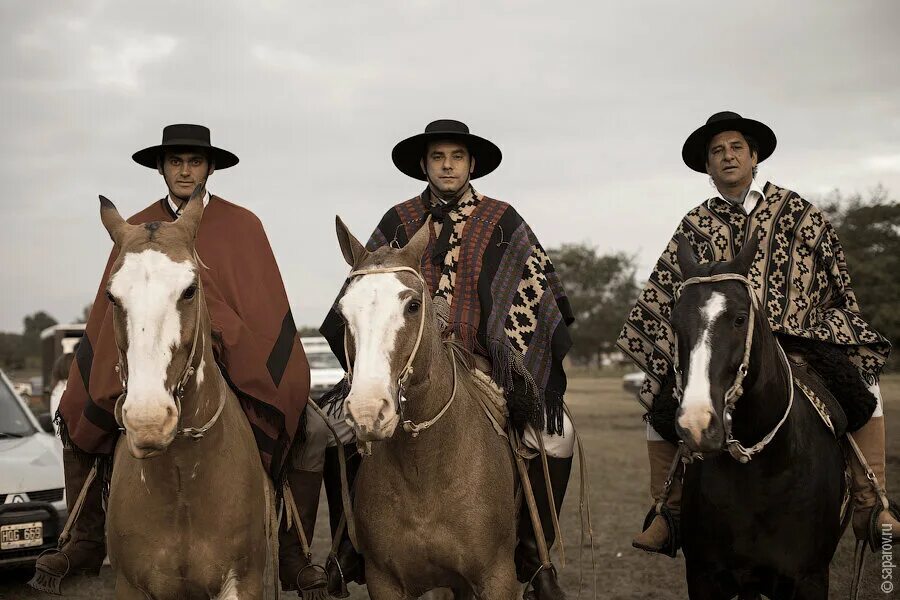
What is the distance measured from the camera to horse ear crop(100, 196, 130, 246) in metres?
3.93

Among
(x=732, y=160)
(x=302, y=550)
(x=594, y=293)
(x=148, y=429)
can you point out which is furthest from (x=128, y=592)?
(x=594, y=293)

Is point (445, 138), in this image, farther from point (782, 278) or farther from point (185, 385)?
point (185, 385)

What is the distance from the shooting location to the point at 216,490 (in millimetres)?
4008

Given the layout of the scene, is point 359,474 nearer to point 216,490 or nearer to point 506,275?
point 216,490

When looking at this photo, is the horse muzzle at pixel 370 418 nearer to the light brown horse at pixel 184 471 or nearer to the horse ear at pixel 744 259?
the light brown horse at pixel 184 471

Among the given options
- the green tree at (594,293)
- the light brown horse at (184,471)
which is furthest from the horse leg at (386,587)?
the green tree at (594,293)

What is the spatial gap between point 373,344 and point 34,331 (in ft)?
314

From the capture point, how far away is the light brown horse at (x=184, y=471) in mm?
3512

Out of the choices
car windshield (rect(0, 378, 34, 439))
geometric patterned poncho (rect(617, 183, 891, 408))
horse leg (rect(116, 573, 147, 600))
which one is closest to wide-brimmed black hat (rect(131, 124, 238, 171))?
horse leg (rect(116, 573, 147, 600))

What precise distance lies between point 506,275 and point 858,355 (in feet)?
7.02

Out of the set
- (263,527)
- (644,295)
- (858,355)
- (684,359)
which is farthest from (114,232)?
(858,355)

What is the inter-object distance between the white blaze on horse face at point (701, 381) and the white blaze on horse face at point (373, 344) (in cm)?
131

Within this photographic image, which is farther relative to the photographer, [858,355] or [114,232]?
[858,355]

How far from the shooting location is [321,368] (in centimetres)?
2364
